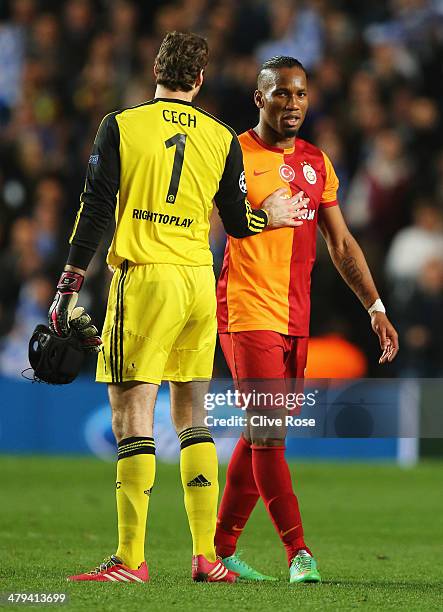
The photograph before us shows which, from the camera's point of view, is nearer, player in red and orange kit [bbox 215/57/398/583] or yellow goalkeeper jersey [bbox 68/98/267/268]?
yellow goalkeeper jersey [bbox 68/98/267/268]

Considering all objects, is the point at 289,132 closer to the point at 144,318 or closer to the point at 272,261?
the point at 272,261

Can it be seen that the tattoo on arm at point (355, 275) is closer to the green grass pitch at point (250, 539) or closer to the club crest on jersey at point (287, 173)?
the club crest on jersey at point (287, 173)

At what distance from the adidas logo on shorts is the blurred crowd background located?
6.64 meters

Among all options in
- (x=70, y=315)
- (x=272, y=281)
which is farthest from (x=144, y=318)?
(x=272, y=281)

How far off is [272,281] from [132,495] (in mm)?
1300

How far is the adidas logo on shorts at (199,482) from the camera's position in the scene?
584 cm

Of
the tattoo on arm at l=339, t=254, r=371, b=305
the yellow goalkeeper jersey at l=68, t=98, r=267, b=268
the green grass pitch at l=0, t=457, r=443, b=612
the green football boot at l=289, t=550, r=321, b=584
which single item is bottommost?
the green grass pitch at l=0, t=457, r=443, b=612

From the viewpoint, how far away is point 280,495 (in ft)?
20.0

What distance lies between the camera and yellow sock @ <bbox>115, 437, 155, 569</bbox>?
566 cm

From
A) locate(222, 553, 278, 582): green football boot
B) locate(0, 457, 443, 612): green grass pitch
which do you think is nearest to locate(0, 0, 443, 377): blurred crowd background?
locate(0, 457, 443, 612): green grass pitch

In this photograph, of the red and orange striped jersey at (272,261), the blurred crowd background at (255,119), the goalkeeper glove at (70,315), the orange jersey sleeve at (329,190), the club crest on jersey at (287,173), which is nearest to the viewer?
the goalkeeper glove at (70,315)

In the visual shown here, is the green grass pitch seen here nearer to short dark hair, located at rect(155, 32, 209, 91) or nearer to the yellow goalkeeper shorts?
the yellow goalkeeper shorts

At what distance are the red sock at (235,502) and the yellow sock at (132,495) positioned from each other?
0.80 meters

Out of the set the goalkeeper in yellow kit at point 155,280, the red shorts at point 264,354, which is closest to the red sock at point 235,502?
the red shorts at point 264,354
